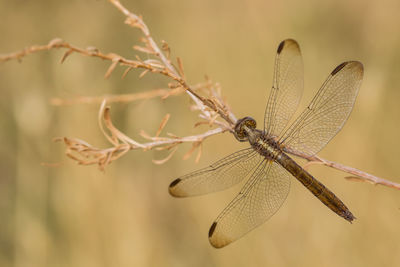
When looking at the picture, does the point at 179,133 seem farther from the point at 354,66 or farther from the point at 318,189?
the point at 354,66

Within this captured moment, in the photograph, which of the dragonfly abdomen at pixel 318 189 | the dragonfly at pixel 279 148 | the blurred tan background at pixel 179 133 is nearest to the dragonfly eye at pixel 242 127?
the dragonfly at pixel 279 148

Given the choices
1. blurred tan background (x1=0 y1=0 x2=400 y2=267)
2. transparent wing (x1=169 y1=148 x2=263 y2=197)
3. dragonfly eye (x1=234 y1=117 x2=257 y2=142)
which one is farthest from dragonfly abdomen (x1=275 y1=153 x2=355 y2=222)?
blurred tan background (x1=0 y1=0 x2=400 y2=267)

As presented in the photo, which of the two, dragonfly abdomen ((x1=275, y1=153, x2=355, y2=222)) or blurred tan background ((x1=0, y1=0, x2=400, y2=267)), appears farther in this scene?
blurred tan background ((x1=0, y1=0, x2=400, y2=267))

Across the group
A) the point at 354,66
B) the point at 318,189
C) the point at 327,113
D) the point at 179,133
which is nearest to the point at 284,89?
the point at 327,113

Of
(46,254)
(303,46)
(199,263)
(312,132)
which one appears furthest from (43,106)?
(303,46)

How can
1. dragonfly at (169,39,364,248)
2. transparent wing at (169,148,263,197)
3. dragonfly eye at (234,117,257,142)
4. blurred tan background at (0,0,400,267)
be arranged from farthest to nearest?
1. blurred tan background at (0,0,400,267)
2. transparent wing at (169,148,263,197)
3. dragonfly at (169,39,364,248)
4. dragonfly eye at (234,117,257,142)

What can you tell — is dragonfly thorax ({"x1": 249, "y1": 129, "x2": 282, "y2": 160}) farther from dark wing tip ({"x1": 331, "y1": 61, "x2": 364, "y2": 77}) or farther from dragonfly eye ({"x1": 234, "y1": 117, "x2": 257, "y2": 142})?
dark wing tip ({"x1": 331, "y1": 61, "x2": 364, "y2": 77})
